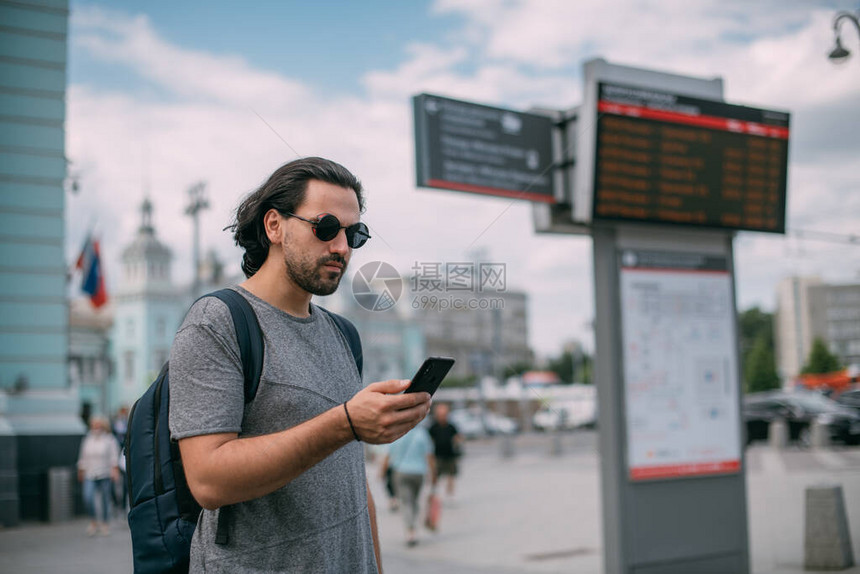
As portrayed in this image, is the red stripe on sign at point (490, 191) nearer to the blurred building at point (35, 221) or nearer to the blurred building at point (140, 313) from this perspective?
the blurred building at point (35, 221)

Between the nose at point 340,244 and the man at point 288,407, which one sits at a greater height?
the nose at point 340,244

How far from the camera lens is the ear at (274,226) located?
2.16 metres

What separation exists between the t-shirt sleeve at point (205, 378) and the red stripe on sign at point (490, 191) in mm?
4834

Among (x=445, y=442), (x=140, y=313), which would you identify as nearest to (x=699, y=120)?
(x=445, y=442)

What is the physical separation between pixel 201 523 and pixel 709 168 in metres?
6.60

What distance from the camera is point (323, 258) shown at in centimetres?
209

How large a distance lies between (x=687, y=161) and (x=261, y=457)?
255 inches

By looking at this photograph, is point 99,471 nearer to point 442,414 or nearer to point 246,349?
point 442,414

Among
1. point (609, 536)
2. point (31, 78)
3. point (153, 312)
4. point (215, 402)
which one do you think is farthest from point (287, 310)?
point (153, 312)

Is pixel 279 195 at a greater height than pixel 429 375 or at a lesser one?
greater

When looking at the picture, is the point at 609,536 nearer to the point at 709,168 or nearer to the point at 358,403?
the point at 709,168

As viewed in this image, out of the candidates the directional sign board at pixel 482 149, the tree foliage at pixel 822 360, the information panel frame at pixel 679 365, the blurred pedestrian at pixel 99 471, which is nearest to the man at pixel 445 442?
the blurred pedestrian at pixel 99 471

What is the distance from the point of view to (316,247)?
2.09 metres

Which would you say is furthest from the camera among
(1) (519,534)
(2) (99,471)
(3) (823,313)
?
(3) (823,313)
